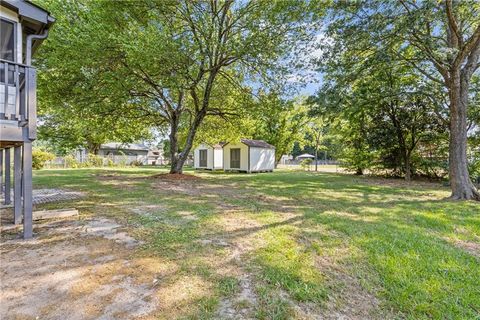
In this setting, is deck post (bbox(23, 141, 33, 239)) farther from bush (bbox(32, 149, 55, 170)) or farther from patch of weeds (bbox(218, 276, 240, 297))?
bush (bbox(32, 149, 55, 170))

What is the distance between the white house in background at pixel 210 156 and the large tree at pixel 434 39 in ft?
44.6

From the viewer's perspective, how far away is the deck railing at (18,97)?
3207 millimetres

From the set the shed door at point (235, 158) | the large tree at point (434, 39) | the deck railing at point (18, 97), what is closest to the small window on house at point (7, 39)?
the deck railing at point (18, 97)

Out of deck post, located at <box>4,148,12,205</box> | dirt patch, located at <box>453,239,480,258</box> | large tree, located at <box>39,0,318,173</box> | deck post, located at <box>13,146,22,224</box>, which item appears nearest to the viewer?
dirt patch, located at <box>453,239,480,258</box>

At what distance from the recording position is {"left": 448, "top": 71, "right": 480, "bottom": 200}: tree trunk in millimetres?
7336

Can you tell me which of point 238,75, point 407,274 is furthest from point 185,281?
point 238,75

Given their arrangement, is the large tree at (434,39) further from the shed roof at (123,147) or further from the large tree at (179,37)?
the shed roof at (123,147)

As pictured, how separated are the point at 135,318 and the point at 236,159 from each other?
16730 mm

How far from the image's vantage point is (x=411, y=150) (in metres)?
13.7

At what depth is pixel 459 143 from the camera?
292 inches

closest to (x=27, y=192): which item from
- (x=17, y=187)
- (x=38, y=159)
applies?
(x=17, y=187)

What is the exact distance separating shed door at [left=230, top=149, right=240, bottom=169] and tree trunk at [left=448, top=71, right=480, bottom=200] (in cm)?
1261

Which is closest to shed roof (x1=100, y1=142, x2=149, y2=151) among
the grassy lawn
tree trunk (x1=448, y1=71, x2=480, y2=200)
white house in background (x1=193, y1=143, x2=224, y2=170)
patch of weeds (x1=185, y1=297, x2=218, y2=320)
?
white house in background (x1=193, y1=143, x2=224, y2=170)

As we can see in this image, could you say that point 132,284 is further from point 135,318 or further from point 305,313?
point 305,313
